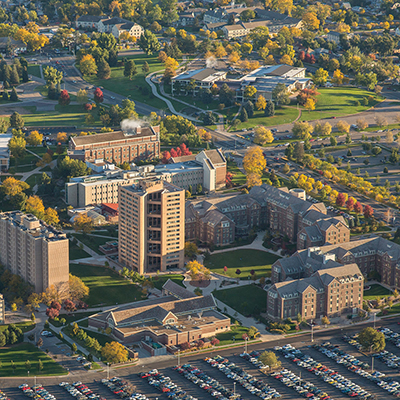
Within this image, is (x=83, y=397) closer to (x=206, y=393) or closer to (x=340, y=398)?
(x=206, y=393)

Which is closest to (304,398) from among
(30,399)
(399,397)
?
(399,397)

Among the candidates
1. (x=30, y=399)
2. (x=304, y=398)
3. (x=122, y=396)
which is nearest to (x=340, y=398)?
(x=304, y=398)

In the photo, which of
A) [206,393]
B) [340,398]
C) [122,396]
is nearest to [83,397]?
[122,396]

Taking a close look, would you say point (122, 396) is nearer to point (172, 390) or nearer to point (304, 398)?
point (172, 390)

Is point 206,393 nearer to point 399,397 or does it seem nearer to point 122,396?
point 122,396

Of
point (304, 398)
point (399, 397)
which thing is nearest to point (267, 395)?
point (304, 398)
